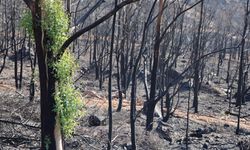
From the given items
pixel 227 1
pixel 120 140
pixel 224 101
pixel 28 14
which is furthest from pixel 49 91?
pixel 227 1

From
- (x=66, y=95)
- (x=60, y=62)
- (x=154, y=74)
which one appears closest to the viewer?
(x=60, y=62)

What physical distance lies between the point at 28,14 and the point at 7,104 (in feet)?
31.6

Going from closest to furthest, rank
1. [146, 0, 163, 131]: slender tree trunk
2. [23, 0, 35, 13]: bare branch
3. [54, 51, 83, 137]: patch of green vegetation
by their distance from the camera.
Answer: [23, 0, 35, 13]: bare branch
[54, 51, 83, 137]: patch of green vegetation
[146, 0, 163, 131]: slender tree trunk

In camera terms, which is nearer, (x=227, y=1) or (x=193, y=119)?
(x=193, y=119)

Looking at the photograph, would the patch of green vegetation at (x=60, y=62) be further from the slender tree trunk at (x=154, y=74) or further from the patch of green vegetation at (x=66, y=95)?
the slender tree trunk at (x=154, y=74)

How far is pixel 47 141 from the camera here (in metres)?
7.48

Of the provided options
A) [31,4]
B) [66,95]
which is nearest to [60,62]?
[66,95]

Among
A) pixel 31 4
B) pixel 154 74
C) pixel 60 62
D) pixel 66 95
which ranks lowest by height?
pixel 66 95

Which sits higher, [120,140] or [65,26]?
[65,26]

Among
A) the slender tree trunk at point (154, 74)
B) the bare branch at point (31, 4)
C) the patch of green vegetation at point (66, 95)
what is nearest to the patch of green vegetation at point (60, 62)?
the patch of green vegetation at point (66, 95)

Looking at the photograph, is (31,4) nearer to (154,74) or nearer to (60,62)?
(60,62)

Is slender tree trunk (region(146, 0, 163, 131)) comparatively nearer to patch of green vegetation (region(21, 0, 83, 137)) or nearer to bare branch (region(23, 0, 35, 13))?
patch of green vegetation (region(21, 0, 83, 137))

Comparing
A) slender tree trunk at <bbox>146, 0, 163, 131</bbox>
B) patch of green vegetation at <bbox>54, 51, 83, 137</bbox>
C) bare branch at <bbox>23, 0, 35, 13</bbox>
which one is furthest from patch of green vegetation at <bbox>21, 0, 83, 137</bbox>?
slender tree trunk at <bbox>146, 0, 163, 131</bbox>

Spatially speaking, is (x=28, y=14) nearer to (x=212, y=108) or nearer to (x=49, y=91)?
(x=49, y=91)
